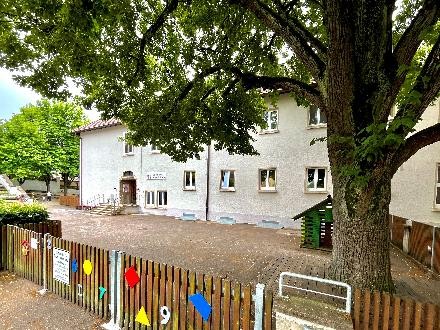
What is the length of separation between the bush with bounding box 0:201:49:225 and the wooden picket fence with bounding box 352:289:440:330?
989cm

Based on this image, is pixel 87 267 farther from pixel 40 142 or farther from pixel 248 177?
pixel 40 142

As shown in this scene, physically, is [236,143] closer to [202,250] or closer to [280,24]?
[202,250]

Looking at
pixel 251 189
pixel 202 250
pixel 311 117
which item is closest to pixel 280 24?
pixel 202 250

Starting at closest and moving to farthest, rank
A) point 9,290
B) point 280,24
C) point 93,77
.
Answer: point 280,24, point 9,290, point 93,77

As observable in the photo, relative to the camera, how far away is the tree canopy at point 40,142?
32.5m

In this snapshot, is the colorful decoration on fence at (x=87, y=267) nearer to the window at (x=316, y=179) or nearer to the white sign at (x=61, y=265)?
the white sign at (x=61, y=265)

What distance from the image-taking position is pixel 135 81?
9422 millimetres

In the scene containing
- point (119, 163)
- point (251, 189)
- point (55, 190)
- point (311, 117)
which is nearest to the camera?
point (311, 117)

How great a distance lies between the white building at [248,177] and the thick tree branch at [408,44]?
9692 mm

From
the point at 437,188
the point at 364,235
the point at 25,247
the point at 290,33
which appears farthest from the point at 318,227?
the point at 25,247

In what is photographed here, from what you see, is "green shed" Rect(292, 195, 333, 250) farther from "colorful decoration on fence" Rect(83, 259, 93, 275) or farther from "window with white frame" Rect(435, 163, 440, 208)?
"colorful decoration on fence" Rect(83, 259, 93, 275)

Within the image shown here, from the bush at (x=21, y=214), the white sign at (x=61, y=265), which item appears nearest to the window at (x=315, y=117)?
the white sign at (x=61, y=265)

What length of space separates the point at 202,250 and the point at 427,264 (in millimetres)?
7699

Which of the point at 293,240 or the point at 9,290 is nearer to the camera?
the point at 9,290
